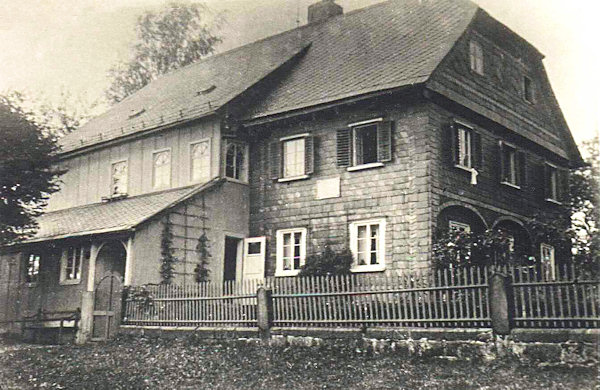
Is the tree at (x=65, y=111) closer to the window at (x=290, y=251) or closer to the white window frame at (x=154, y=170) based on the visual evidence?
the white window frame at (x=154, y=170)

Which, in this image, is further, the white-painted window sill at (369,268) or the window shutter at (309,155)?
the window shutter at (309,155)

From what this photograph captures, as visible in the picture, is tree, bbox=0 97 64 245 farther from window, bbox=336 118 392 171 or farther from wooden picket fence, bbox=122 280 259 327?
window, bbox=336 118 392 171

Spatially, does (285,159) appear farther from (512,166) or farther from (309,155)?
(512,166)

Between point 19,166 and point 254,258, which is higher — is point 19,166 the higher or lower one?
the higher one

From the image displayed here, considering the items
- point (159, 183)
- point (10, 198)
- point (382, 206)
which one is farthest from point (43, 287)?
point (382, 206)

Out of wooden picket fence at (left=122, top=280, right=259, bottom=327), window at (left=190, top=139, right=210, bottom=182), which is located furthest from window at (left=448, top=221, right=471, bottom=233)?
window at (left=190, top=139, right=210, bottom=182)

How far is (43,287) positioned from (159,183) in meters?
4.91

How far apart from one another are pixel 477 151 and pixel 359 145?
3.38 metres

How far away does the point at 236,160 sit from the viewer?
847 inches

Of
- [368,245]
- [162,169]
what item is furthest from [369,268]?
[162,169]

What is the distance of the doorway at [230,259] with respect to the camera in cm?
2142

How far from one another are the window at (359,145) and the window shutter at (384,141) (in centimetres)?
4

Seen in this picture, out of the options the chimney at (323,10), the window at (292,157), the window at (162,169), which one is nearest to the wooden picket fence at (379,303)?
the window at (292,157)

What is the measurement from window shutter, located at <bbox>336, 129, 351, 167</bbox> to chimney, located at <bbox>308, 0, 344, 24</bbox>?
8.63 metres
